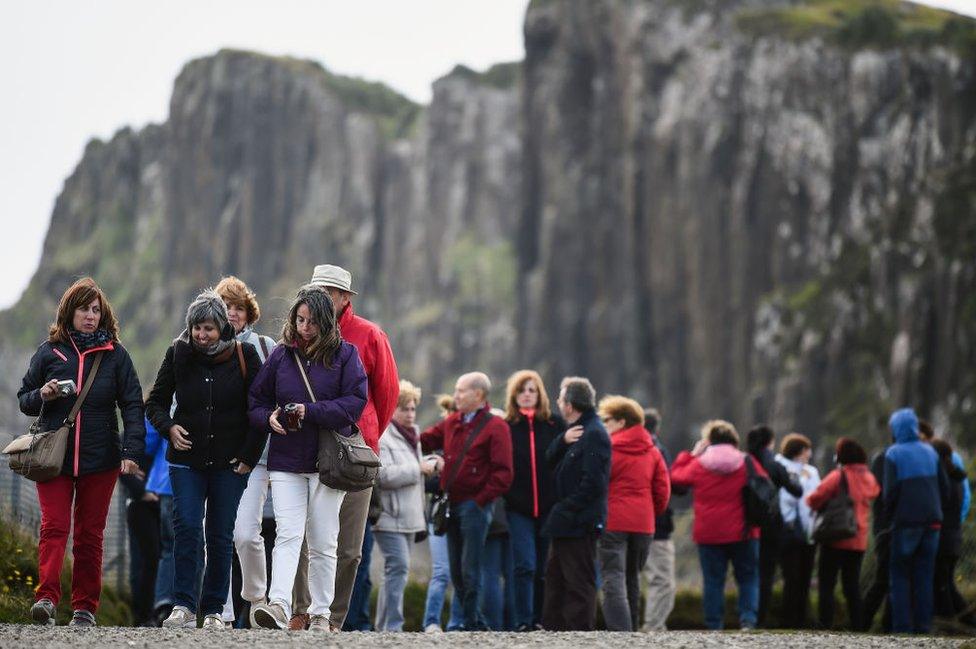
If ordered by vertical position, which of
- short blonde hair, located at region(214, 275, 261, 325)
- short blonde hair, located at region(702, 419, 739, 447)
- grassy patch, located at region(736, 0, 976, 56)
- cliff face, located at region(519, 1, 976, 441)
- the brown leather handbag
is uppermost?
grassy patch, located at region(736, 0, 976, 56)

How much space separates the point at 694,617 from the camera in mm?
20828

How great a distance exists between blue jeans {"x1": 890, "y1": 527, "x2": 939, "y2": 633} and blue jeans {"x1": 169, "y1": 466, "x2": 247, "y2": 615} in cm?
801

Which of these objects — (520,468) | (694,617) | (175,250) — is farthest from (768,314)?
(175,250)

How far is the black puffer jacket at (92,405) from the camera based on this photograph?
36.2 feet

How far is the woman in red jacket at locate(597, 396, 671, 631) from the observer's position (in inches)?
582

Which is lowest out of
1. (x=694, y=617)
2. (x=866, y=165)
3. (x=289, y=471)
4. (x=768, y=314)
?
(x=694, y=617)

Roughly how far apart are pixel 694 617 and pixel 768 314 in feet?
206

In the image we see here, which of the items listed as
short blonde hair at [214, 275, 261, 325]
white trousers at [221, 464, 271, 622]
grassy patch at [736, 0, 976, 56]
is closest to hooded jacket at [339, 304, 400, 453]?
short blonde hair at [214, 275, 261, 325]

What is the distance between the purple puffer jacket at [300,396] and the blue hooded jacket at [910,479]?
24.8 feet

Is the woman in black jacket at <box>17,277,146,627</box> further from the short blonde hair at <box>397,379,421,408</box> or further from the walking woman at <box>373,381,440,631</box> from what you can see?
the short blonde hair at <box>397,379,421,408</box>

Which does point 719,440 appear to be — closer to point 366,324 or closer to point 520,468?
point 520,468

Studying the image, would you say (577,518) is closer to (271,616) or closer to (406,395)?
(406,395)

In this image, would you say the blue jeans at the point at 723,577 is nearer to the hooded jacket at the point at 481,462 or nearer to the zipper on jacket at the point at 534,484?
the zipper on jacket at the point at 534,484

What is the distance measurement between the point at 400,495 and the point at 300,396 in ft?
12.2
